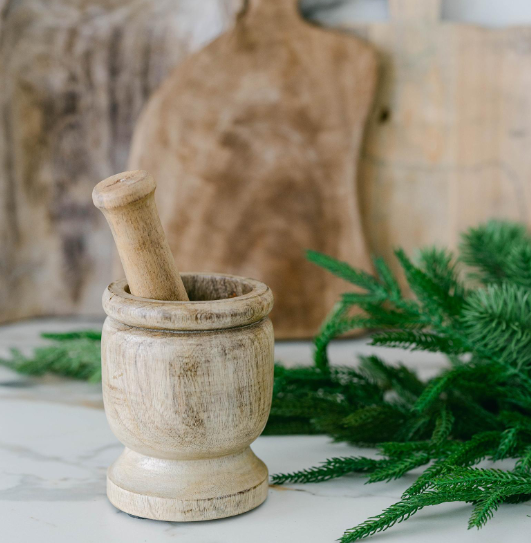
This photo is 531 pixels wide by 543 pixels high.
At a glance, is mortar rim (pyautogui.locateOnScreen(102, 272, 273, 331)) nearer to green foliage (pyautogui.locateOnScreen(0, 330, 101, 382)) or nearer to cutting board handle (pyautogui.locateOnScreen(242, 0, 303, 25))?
green foliage (pyautogui.locateOnScreen(0, 330, 101, 382))

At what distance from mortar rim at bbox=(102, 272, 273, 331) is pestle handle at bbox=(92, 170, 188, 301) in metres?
0.02

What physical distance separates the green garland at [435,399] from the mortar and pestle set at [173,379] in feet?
0.27

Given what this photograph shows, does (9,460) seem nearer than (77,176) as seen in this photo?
Yes

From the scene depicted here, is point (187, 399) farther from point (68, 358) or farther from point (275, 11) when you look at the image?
point (275, 11)

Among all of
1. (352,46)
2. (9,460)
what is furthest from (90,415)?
(352,46)

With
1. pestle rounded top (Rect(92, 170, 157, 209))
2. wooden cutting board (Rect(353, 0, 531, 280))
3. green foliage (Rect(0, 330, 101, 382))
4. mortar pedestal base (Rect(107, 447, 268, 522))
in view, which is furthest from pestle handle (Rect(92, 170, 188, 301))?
A: wooden cutting board (Rect(353, 0, 531, 280))

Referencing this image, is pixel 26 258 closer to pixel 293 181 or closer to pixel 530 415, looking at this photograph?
pixel 293 181

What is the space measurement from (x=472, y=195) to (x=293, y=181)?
0.90ft

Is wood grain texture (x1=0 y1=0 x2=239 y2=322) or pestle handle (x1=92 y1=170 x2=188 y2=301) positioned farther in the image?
wood grain texture (x1=0 y1=0 x2=239 y2=322)

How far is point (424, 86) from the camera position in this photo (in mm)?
1028

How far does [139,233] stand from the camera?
507mm

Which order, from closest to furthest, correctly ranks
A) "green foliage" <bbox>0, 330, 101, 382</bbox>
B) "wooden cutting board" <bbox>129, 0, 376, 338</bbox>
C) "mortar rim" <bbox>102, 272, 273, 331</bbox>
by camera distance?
"mortar rim" <bbox>102, 272, 273, 331</bbox>
"green foliage" <bbox>0, 330, 101, 382</bbox>
"wooden cutting board" <bbox>129, 0, 376, 338</bbox>

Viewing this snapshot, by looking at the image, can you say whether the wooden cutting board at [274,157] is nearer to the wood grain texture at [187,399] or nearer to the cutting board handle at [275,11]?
the cutting board handle at [275,11]

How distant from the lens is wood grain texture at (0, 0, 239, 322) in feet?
3.34
